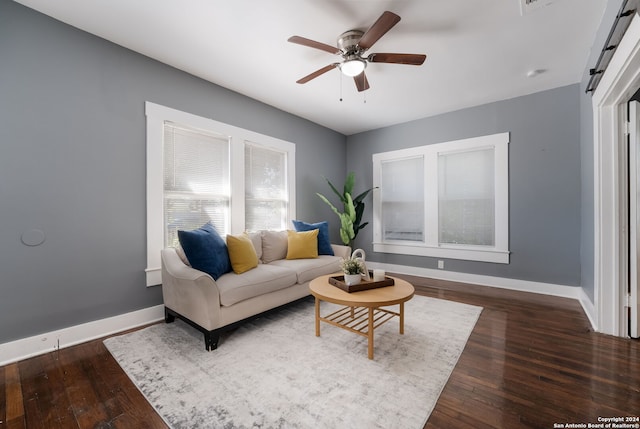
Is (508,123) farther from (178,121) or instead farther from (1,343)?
(1,343)

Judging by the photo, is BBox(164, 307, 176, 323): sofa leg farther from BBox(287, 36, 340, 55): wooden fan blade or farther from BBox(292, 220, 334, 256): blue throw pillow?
BBox(287, 36, 340, 55): wooden fan blade

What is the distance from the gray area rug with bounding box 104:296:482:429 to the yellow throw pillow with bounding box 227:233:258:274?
1.86 feet

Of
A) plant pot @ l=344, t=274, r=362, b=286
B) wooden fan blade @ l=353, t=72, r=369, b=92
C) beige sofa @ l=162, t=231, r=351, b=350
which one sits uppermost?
wooden fan blade @ l=353, t=72, r=369, b=92

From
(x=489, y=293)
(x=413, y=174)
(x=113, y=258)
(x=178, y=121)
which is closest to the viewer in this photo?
(x=113, y=258)

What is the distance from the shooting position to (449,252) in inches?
163

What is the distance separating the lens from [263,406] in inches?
57.2

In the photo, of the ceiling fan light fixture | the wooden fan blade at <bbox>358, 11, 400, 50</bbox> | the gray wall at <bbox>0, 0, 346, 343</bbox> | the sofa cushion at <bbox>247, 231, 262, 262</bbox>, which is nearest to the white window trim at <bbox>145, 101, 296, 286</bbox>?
the gray wall at <bbox>0, 0, 346, 343</bbox>

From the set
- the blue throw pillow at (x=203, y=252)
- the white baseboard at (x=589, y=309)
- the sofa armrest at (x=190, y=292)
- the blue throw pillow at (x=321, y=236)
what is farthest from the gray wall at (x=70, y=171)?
the white baseboard at (x=589, y=309)

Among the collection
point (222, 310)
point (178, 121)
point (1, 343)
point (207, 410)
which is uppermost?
point (178, 121)

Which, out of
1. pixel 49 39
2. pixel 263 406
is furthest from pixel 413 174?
pixel 49 39

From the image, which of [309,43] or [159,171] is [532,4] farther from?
[159,171]

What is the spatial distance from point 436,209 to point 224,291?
3546 millimetres

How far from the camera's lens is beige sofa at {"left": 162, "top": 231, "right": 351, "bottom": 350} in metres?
2.07

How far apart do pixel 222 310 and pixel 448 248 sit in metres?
3.53
